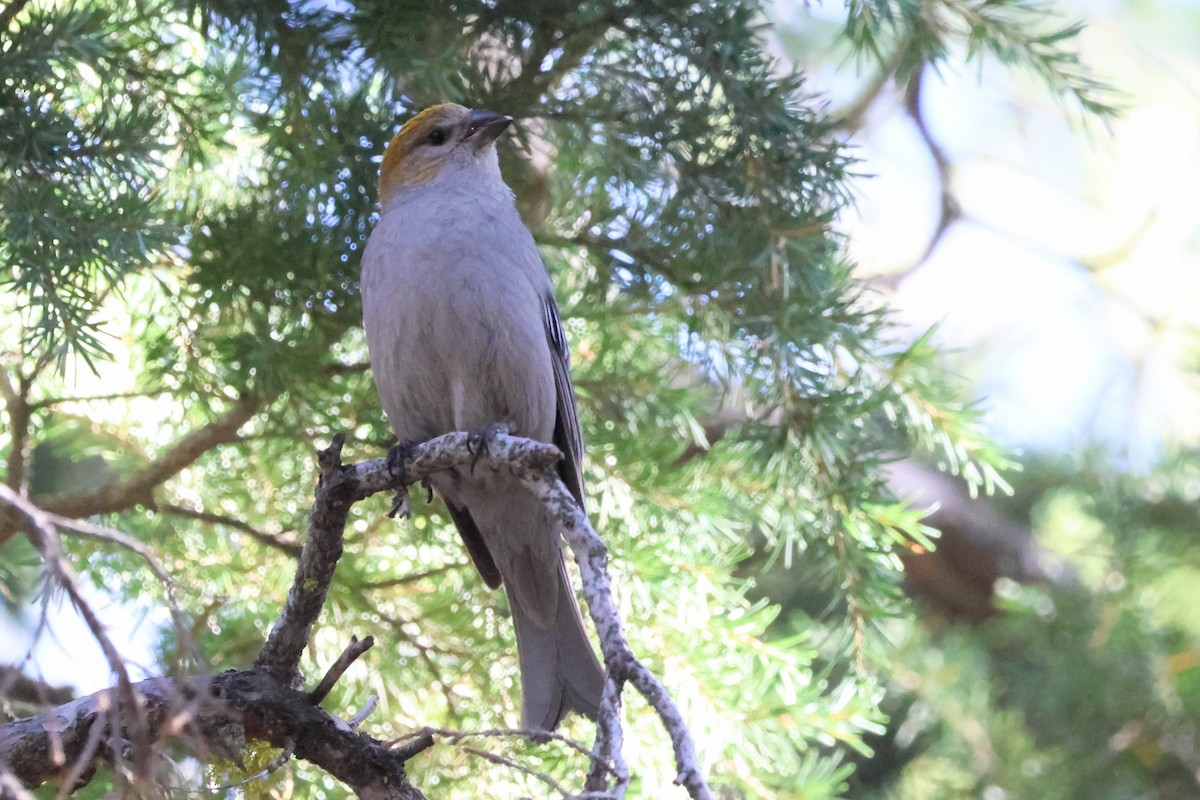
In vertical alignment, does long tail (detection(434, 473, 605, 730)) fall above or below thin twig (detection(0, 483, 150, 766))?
above

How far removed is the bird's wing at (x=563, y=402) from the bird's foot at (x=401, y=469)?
258 mm

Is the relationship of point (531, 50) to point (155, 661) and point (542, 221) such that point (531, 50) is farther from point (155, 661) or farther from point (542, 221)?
point (155, 661)

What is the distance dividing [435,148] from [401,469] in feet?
2.57

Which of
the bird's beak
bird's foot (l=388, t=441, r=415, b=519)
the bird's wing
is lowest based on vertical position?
bird's foot (l=388, t=441, r=415, b=519)

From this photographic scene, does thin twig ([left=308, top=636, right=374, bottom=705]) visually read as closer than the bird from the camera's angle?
Yes

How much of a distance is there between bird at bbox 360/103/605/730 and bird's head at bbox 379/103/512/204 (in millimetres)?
30

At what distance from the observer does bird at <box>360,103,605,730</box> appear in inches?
67.8

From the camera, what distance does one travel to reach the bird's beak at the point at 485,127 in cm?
186

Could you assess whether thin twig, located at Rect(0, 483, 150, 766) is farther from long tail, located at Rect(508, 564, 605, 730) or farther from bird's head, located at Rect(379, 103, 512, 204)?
bird's head, located at Rect(379, 103, 512, 204)

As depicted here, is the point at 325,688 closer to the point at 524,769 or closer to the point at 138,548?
the point at 524,769

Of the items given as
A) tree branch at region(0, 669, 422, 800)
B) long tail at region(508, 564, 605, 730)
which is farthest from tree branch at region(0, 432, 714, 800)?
long tail at region(508, 564, 605, 730)

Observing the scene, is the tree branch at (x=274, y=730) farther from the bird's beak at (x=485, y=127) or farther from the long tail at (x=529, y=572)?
the bird's beak at (x=485, y=127)

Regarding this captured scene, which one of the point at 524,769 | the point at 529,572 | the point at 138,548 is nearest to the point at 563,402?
the point at 529,572

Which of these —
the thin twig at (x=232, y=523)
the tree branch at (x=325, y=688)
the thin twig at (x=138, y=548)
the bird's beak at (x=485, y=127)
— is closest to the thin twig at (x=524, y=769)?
the tree branch at (x=325, y=688)
